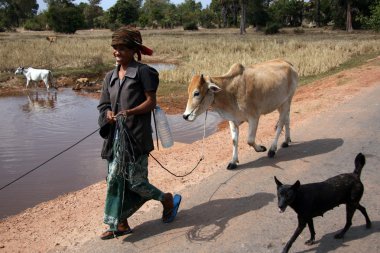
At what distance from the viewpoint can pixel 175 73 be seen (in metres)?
19.3

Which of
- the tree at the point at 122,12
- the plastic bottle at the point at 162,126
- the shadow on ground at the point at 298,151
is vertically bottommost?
the shadow on ground at the point at 298,151

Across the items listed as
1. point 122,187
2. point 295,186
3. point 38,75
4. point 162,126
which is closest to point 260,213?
point 295,186

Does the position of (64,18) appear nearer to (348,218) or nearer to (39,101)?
(39,101)

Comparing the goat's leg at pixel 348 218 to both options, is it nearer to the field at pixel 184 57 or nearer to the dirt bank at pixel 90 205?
the dirt bank at pixel 90 205

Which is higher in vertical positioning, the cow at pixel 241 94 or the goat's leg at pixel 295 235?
the cow at pixel 241 94

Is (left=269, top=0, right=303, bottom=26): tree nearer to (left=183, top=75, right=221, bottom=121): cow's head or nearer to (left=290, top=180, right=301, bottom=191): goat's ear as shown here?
(left=183, top=75, right=221, bottom=121): cow's head

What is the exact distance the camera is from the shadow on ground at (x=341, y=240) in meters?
4.06

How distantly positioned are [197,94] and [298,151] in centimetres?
223

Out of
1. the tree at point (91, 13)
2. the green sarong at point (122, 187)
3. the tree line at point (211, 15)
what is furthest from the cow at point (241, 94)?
the tree at point (91, 13)

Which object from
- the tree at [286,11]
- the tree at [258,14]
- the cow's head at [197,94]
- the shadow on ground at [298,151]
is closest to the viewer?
the cow's head at [197,94]

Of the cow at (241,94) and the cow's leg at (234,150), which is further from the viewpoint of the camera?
the cow's leg at (234,150)

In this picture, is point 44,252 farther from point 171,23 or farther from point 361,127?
point 171,23

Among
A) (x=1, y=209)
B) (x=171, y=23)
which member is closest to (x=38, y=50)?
(x=1, y=209)

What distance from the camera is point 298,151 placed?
706cm
